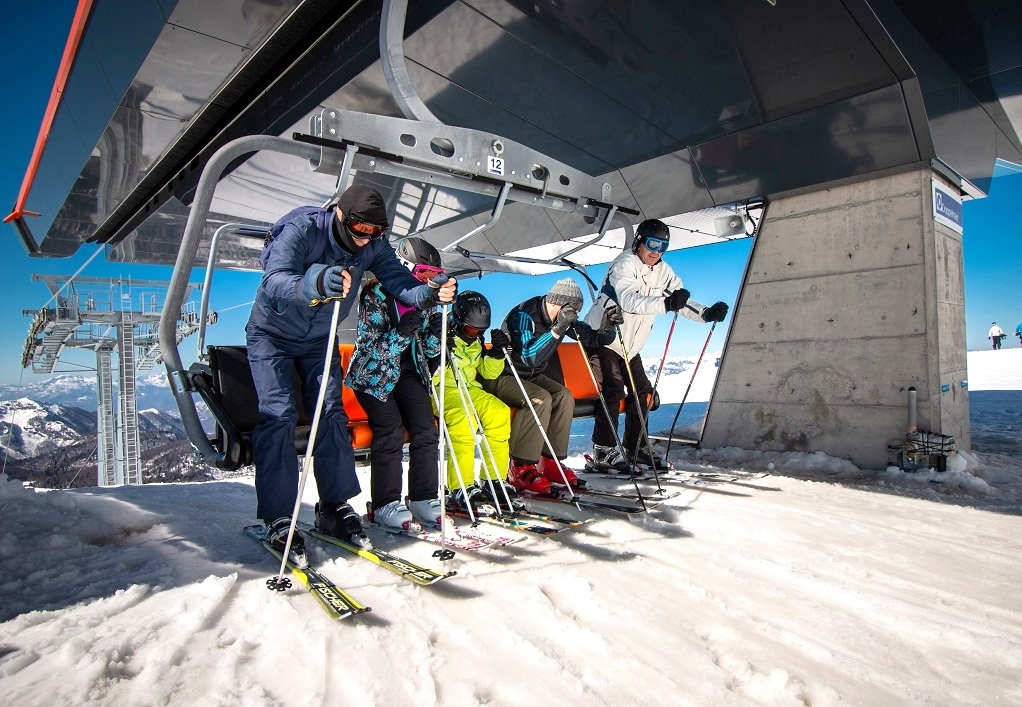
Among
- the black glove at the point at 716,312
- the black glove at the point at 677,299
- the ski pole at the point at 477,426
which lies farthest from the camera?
the black glove at the point at 716,312

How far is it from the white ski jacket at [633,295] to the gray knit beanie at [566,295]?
64 centimetres

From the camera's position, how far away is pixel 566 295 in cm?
356

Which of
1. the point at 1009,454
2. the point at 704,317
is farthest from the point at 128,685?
the point at 1009,454

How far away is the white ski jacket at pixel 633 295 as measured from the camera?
13.7 ft

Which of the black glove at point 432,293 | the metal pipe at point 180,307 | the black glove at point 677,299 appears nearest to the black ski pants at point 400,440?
the black glove at point 432,293

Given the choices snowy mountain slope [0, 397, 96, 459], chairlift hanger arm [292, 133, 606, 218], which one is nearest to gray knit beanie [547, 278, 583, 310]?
chairlift hanger arm [292, 133, 606, 218]

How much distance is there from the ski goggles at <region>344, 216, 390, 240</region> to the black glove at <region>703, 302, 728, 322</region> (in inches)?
108

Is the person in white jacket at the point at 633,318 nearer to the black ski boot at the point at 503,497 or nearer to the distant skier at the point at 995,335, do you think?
the black ski boot at the point at 503,497

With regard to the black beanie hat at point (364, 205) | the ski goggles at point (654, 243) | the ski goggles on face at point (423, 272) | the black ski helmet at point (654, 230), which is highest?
the black ski helmet at point (654, 230)

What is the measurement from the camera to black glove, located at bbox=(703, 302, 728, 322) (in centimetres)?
416

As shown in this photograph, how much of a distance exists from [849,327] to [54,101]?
27.2 ft

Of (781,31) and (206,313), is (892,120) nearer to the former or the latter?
(781,31)

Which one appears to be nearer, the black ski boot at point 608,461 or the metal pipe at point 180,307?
the metal pipe at point 180,307

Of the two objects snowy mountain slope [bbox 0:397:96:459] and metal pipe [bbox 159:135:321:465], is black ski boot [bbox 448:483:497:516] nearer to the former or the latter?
metal pipe [bbox 159:135:321:465]
